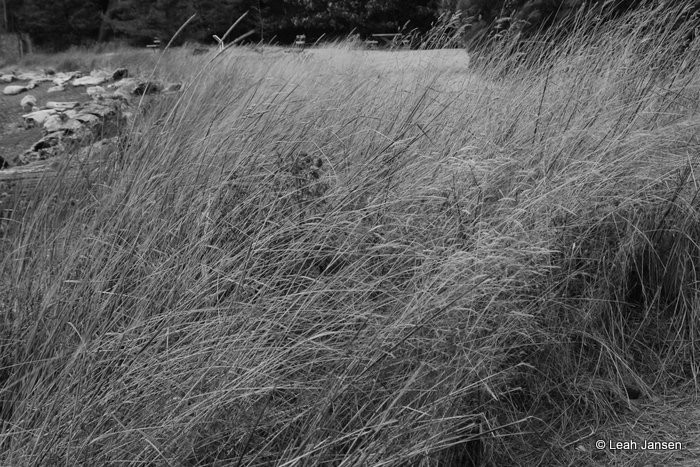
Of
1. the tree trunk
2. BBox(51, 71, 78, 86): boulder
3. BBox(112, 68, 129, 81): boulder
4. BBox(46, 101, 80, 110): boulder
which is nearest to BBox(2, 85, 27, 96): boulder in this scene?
BBox(51, 71, 78, 86): boulder

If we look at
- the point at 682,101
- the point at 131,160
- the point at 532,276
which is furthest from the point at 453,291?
the point at 682,101

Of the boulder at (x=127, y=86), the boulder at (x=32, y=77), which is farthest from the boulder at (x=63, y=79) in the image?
the boulder at (x=127, y=86)

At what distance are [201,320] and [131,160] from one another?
1200 mm

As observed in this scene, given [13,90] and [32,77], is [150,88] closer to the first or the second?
[13,90]

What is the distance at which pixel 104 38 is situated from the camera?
2562 centimetres

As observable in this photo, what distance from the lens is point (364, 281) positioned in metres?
2.48

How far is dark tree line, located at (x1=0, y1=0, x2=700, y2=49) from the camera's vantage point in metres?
19.9

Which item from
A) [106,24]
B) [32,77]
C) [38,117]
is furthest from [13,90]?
[106,24]

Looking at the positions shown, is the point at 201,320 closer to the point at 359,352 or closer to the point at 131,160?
the point at 359,352

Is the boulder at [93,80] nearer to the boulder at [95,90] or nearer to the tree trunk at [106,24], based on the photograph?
the boulder at [95,90]

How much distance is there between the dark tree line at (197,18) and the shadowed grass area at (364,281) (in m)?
12.9

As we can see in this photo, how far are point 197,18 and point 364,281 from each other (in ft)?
67.3

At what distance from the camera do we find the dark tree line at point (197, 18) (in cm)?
1992

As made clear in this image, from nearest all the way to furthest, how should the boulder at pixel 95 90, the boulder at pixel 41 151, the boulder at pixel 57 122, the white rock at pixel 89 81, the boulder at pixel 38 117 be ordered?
the boulder at pixel 41 151, the boulder at pixel 57 122, the boulder at pixel 38 117, the boulder at pixel 95 90, the white rock at pixel 89 81
